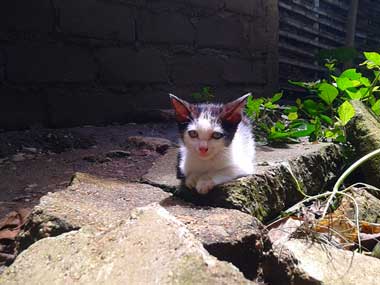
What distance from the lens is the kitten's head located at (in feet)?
6.60

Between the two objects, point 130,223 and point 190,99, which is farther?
point 190,99

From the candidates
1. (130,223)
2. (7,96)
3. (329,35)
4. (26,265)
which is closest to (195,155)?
(130,223)

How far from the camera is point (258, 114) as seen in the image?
3490 millimetres

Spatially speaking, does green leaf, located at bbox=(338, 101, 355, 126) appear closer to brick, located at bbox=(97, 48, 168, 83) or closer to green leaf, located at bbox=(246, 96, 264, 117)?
green leaf, located at bbox=(246, 96, 264, 117)

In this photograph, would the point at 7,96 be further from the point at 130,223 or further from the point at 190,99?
the point at 130,223

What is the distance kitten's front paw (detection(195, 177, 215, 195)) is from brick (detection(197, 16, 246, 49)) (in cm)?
296

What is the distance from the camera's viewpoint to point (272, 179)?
227 cm

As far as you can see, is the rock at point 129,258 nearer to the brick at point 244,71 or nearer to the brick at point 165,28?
the brick at point 165,28

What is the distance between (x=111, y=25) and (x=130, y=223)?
2.93 metres

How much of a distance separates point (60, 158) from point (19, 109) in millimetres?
734

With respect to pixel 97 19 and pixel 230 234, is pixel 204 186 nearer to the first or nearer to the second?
pixel 230 234

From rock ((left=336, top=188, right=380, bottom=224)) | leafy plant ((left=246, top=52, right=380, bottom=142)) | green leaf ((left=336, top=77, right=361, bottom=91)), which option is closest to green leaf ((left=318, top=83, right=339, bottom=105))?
leafy plant ((left=246, top=52, right=380, bottom=142))

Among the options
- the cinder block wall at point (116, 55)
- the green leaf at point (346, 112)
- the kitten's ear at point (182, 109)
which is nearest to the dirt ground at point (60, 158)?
the cinder block wall at point (116, 55)

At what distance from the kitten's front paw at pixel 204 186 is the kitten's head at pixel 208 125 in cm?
12
